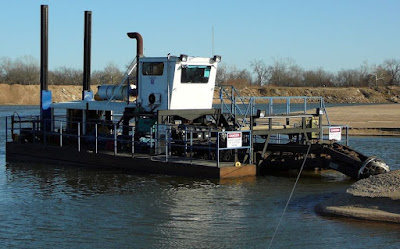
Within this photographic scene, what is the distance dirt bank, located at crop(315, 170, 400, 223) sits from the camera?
14.5 meters

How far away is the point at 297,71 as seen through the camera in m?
152

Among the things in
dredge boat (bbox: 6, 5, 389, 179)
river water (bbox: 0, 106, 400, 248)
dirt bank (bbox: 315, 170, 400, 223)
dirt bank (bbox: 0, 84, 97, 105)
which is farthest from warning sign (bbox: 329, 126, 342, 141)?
dirt bank (bbox: 0, 84, 97, 105)

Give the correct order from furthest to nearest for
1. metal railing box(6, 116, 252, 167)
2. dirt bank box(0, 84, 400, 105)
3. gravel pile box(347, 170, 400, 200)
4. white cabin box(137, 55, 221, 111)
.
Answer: dirt bank box(0, 84, 400, 105) < white cabin box(137, 55, 221, 111) < metal railing box(6, 116, 252, 167) < gravel pile box(347, 170, 400, 200)

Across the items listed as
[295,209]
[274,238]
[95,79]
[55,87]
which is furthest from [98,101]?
[55,87]

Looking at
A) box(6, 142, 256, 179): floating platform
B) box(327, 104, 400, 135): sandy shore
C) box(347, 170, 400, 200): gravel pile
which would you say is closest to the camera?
box(347, 170, 400, 200): gravel pile

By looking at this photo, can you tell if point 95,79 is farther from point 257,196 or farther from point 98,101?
point 257,196

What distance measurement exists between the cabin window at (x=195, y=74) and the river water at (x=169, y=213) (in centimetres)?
363

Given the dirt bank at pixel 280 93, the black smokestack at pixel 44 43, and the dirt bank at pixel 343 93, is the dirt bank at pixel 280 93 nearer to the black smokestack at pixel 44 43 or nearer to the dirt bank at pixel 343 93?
the dirt bank at pixel 343 93

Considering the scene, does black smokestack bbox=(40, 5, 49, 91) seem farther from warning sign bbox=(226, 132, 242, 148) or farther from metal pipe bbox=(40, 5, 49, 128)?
warning sign bbox=(226, 132, 242, 148)

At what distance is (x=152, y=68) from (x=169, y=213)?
7.92 meters

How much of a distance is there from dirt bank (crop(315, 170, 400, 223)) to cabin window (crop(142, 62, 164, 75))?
28.7ft

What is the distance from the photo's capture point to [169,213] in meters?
16.3

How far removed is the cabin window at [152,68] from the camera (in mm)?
22953

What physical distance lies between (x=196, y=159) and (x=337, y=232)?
8.44 m
